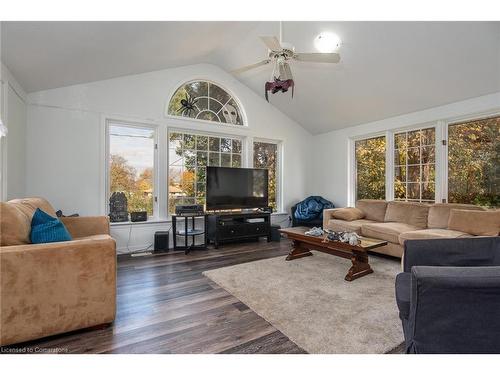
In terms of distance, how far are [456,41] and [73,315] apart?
14.7 feet

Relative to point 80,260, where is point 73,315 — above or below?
below

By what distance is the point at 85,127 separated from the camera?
3855mm

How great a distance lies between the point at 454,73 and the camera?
11.0 ft

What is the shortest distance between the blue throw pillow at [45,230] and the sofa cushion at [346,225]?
371 cm

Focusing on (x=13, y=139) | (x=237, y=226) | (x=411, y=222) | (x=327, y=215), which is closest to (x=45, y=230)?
(x=13, y=139)

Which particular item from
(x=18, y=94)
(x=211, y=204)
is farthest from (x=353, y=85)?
(x=18, y=94)

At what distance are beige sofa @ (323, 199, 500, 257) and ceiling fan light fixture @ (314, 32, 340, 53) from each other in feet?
8.41

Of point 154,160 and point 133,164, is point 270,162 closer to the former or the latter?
point 154,160

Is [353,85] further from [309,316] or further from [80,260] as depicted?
[80,260]

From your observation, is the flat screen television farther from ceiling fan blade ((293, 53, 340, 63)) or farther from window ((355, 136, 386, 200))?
ceiling fan blade ((293, 53, 340, 63))

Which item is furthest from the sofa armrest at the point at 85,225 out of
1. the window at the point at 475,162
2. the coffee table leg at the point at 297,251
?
the window at the point at 475,162

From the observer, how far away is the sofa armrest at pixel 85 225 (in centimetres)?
303

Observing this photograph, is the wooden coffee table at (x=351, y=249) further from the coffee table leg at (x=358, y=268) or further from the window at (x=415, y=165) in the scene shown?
the window at (x=415, y=165)

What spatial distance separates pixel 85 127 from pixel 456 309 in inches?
178
